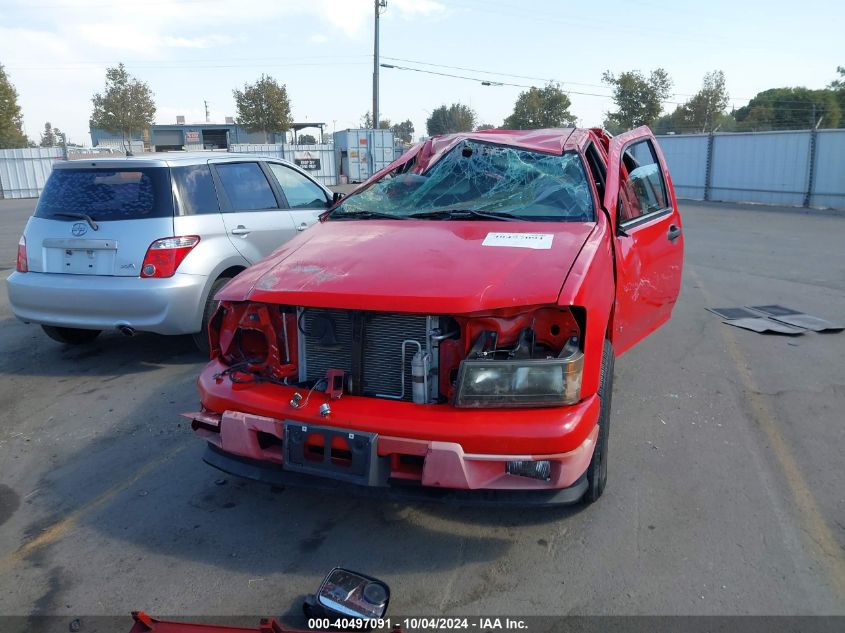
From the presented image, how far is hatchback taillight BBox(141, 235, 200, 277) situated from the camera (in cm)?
532

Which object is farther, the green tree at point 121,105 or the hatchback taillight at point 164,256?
the green tree at point 121,105

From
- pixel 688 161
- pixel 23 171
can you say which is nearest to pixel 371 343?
pixel 688 161

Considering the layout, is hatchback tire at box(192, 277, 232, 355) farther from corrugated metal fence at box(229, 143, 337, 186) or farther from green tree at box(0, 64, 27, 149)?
green tree at box(0, 64, 27, 149)

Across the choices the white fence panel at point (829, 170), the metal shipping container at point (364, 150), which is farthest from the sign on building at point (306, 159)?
the white fence panel at point (829, 170)

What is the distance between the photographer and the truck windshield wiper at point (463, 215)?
3886mm

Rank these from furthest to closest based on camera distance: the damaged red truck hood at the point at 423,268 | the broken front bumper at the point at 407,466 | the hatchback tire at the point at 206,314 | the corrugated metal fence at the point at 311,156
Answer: the corrugated metal fence at the point at 311,156, the hatchback tire at the point at 206,314, the damaged red truck hood at the point at 423,268, the broken front bumper at the point at 407,466

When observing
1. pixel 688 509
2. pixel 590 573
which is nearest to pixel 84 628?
pixel 590 573

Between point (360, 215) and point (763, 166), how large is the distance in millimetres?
20310

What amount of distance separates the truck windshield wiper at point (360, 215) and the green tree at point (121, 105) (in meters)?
43.7

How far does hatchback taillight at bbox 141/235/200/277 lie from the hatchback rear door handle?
147 inches

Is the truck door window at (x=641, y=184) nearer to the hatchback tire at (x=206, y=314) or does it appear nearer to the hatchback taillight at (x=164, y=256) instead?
the hatchback tire at (x=206, y=314)

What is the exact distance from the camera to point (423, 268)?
10.3 ft

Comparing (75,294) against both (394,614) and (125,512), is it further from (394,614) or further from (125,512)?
(394,614)

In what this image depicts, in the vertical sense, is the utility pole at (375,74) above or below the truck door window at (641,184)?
above
